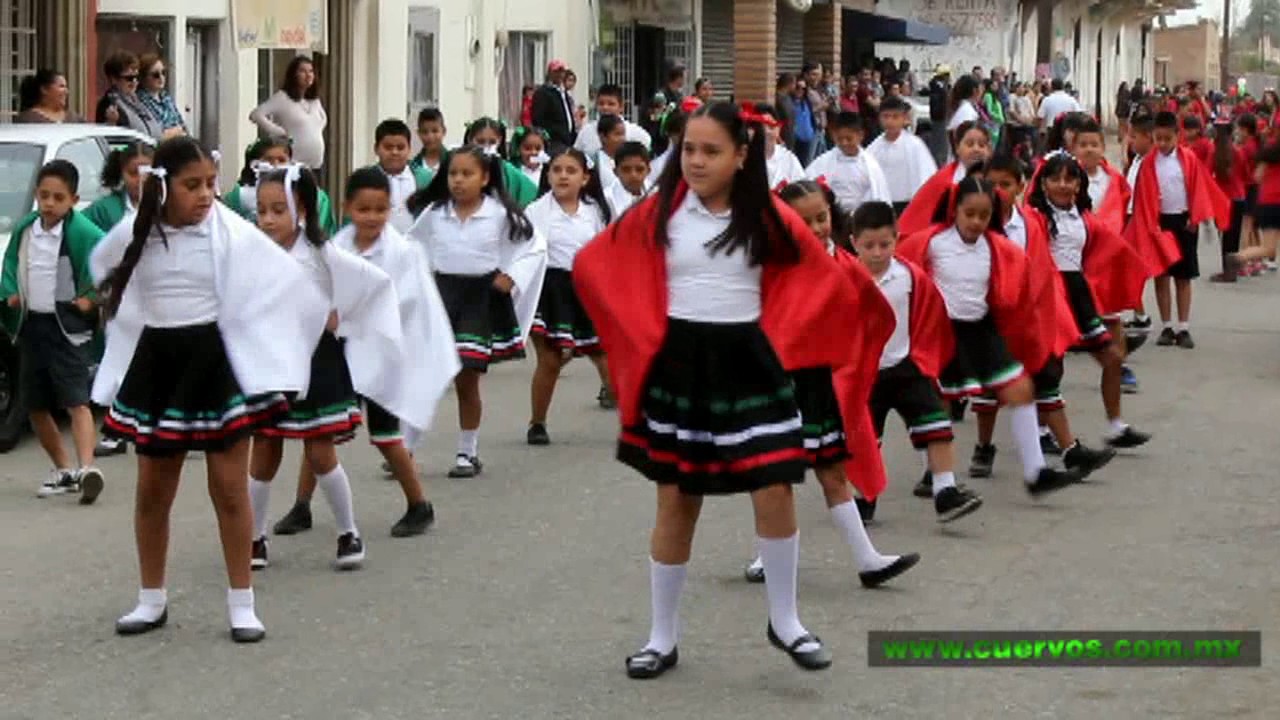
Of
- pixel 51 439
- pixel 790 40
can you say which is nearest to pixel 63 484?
pixel 51 439

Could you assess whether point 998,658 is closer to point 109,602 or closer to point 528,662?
point 528,662

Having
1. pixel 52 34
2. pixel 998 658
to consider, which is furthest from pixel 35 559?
pixel 52 34

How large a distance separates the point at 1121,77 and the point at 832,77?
141 ft

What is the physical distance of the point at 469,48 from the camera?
1088 inches

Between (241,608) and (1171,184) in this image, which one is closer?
(241,608)

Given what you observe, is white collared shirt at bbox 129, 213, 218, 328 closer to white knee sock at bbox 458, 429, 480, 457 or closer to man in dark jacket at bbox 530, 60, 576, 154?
white knee sock at bbox 458, 429, 480, 457

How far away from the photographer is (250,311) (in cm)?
772

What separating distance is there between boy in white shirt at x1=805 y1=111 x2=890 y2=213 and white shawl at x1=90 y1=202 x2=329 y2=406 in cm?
838

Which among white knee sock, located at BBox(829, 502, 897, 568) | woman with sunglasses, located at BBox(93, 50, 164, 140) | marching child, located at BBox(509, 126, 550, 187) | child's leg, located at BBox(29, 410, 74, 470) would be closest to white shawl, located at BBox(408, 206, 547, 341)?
child's leg, located at BBox(29, 410, 74, 470)

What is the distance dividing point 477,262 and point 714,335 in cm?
454

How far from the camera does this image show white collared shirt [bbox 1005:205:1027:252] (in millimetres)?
10945

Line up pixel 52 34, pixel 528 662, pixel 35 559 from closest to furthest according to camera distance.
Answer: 1. pixel 528 662
2. pixel 35 559
3. pixel 52 34

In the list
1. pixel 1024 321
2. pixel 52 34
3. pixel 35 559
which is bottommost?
pixel 35 559

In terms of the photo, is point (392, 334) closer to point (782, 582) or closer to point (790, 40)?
point (782, 582)
